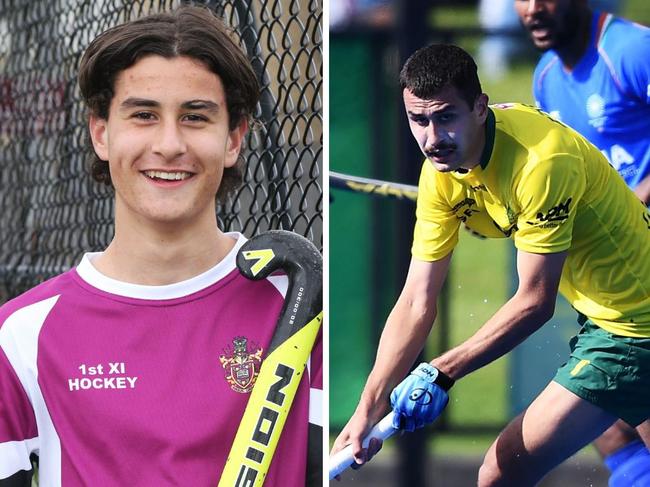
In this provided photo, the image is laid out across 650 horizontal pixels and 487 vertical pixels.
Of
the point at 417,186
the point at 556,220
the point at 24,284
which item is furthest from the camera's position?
the point at 24,284

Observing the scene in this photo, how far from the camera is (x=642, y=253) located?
217 centimetres

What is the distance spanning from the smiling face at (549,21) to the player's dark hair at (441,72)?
13cm

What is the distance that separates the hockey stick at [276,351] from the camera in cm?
220

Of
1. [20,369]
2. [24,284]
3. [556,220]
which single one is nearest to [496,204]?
[556,220]

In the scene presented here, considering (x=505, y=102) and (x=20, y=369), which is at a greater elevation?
(x=505, y=102)

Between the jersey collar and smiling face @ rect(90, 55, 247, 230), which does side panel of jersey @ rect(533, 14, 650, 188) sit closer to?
the jersey collar

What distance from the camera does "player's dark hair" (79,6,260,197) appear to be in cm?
220

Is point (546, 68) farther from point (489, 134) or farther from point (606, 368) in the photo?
point (606, 368)

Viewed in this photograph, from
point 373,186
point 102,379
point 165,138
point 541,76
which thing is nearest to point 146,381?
point 102,379

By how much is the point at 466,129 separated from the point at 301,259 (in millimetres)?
412

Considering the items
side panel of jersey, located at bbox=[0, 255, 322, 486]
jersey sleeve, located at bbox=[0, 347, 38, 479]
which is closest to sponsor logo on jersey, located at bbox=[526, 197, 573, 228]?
side panel of jersey, located at bbox=[0, 255, 322, 486]

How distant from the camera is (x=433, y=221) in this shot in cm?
228

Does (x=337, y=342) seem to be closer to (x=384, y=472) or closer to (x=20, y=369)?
(x=384, y=472)

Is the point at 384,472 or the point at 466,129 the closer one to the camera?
the point at 466,129
